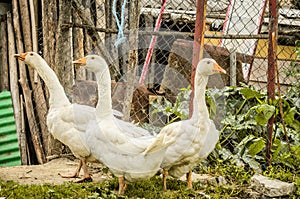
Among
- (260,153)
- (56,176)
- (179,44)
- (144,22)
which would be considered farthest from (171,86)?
(144,22)

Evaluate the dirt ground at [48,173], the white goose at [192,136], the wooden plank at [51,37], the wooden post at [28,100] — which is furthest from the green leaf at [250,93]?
the wooden post at [28,100]

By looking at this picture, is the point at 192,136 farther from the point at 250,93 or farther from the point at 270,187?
the point at 250,93

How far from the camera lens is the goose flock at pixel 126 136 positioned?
3.38 meters

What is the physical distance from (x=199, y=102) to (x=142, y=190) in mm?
770

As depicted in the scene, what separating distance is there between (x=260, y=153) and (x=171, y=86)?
113 cm

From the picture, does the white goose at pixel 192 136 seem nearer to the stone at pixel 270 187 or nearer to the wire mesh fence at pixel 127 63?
the stone at pixel 270 187

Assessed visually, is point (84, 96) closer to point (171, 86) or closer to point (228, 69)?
point (171, 86)

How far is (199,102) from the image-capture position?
3.60 m

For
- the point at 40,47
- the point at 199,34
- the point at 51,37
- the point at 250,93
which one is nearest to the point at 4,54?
the point at 40,47

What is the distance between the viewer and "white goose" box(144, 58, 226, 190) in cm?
351

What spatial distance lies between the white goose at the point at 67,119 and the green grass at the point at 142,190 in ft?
0.87

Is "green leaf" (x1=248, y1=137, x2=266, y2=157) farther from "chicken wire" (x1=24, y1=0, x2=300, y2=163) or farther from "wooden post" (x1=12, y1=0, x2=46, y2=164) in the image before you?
"wooden post" (x1=12, y1=0, x2=46, y2=164)

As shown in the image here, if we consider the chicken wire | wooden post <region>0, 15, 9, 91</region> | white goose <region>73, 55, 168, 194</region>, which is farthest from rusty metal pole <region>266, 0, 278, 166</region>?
wooden post <region>0, 15, 9, 91</region>

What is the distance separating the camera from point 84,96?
5.17 m
